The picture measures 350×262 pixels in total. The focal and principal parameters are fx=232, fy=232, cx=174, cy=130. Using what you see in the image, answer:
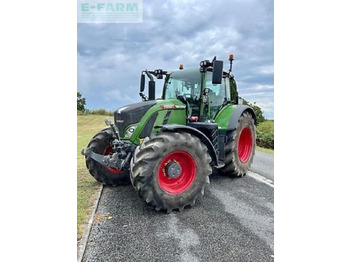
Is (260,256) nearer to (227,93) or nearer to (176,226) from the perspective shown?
(176,226)

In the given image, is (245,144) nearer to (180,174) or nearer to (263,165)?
(263,165)

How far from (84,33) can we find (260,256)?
6.69ft

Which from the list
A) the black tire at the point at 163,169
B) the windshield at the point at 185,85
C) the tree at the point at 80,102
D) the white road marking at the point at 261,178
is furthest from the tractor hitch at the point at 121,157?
the white road marking at the point at 261,178

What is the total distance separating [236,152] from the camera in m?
3.35

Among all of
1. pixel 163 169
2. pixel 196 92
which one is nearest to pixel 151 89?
pixel 196 92

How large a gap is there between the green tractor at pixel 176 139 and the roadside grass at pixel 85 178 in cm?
15

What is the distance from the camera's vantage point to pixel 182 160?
8.03 feet

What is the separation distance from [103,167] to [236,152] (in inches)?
72.5

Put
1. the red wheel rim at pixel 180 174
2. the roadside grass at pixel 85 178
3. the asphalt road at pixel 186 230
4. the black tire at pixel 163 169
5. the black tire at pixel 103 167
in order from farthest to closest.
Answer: the black tire at pixel 103 167 < the red wheel rim at pixel 180 174 < the black tire at pixel 163 169 < the roadside grass at pixel 85 178 < the asphalt road at pixel 186 230

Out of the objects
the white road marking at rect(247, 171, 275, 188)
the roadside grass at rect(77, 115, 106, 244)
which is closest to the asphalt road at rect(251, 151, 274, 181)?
the white road marking at rect(247, 171, 275, 188)

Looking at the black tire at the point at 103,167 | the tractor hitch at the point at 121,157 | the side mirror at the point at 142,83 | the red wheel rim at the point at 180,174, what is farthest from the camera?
the side mirror at the point at 142,83

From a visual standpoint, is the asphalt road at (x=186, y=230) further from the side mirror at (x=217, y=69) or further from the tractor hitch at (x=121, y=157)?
the side mirror at (x=217, y=69)

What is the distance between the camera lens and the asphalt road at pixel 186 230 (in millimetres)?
1622
